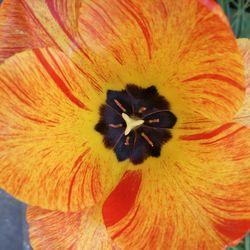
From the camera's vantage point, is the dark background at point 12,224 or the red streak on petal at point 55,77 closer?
the red streak on petal at point 55,77

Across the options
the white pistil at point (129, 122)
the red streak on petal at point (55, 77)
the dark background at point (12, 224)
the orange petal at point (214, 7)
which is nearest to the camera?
the orange petal at point (214, 7)

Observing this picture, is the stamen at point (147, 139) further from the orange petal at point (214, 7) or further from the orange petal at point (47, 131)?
the orange petal at point (214, 7)

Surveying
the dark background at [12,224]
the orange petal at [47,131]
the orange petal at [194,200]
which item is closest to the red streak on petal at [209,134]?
the orange petal at [194,200]

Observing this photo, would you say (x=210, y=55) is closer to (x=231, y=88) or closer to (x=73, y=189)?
(x=231, y=88)

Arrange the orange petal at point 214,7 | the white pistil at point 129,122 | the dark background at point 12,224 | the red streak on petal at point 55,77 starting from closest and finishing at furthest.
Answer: the orange petal at point 214,7, the red streak on petal at point 55,77, the white pistil at point 129,122, the dark background at point 12,224

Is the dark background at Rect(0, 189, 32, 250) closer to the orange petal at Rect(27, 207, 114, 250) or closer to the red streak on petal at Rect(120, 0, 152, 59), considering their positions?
the orange petal at Rect(27, 207, 114, 250)

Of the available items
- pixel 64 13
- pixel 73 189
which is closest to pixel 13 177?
pixel 73 189

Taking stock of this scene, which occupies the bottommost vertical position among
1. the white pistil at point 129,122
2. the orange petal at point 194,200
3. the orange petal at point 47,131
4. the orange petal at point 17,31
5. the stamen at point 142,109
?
the orange petal at point 194,200

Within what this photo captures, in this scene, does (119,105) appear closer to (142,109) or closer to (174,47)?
(142,109)
